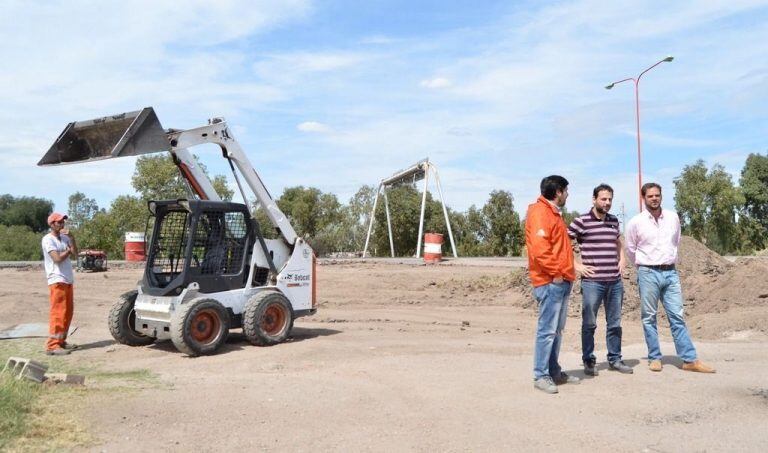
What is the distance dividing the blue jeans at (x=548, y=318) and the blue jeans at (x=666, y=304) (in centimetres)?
131

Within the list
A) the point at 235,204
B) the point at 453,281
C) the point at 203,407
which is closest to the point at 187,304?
the point at 235,204

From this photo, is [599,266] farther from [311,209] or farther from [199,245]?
[311,209]

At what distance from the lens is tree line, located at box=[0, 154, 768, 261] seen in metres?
41.6

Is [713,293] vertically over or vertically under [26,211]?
under

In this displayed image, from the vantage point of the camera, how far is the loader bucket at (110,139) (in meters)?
8.89

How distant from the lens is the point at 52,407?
583cm

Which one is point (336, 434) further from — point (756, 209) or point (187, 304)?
point (756, 209)

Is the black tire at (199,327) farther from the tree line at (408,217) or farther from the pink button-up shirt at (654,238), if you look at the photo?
the tree line at (408,217)

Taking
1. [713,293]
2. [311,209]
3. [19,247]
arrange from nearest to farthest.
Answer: [713,293]
[19,247]
[311,209]

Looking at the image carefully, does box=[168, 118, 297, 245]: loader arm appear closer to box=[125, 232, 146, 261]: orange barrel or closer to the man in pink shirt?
the man in pink shirt

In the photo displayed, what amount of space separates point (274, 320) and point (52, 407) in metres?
4.36

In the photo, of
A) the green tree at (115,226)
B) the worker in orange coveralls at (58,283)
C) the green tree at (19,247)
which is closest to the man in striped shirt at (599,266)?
the worker in orange coveralls at (58,283)

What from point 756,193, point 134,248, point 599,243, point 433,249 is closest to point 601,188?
point 599,243

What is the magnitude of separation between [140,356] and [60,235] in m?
2.10
